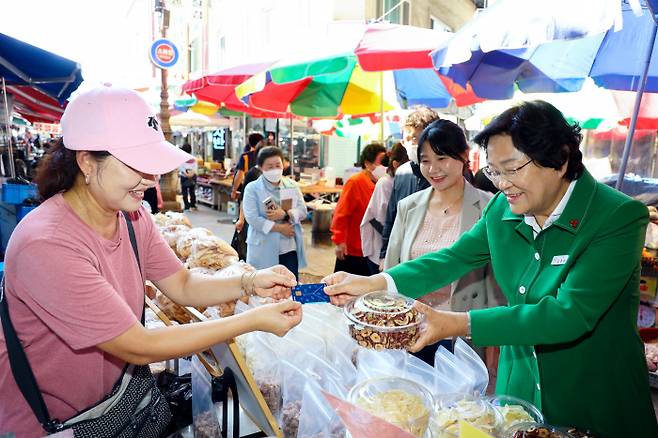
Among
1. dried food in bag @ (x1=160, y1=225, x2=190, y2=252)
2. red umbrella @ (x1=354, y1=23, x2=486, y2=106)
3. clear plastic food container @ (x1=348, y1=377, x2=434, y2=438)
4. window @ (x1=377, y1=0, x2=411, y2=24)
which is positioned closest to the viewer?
clear plastic food container @ (x1=348, y1=377, x2=434, y2=438)

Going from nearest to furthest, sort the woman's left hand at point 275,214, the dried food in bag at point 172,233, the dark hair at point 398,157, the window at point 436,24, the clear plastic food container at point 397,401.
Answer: the clear plastic food container at point 397,401 < the dried food in bag at point 172,233 < the dark hair at point 398,157 < the woman's left hand at point 275,214 < the window at point 436,24

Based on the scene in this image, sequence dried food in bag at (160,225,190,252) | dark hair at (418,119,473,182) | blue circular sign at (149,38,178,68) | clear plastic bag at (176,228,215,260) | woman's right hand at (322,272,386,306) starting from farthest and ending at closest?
1. blue circular sign at (149,38,178,68)
2. dried food in bag at (160,225,190,252)
3. clear plastic bag at (176,228,215,260)
4. dark hair at (418,119,473,182)
5. woman's right hand at (322,272,386,306)

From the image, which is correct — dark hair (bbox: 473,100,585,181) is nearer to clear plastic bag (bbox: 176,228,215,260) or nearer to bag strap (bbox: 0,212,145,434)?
bag strap (bbox: 0,212,145,434)

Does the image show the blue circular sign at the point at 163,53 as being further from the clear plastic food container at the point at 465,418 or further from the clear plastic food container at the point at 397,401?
the clear plastic food container at the point at 465,418

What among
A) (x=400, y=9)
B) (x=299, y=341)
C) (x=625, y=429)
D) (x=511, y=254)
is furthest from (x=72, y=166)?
(x=400, y=9)

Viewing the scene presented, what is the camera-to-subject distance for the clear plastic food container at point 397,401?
1.28 m

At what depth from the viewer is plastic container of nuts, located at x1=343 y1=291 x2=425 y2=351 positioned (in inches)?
58.7

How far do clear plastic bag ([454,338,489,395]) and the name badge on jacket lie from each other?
469mm

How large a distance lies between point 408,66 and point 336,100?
3.40 m

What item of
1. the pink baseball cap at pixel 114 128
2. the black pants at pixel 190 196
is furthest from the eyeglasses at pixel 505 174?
the black pants at pixel 190 196

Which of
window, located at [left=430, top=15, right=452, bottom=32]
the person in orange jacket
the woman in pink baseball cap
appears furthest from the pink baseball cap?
window, located at [left=430, top=15, right=452, bottom=32]

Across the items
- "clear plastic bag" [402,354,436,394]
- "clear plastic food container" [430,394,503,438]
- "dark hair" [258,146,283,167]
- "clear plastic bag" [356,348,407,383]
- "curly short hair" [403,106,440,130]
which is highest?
"curly short hair" [403,106,440,130]

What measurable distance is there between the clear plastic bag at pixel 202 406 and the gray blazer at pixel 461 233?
1.67m

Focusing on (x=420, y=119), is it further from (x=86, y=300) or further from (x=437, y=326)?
(x=86, y=300)
